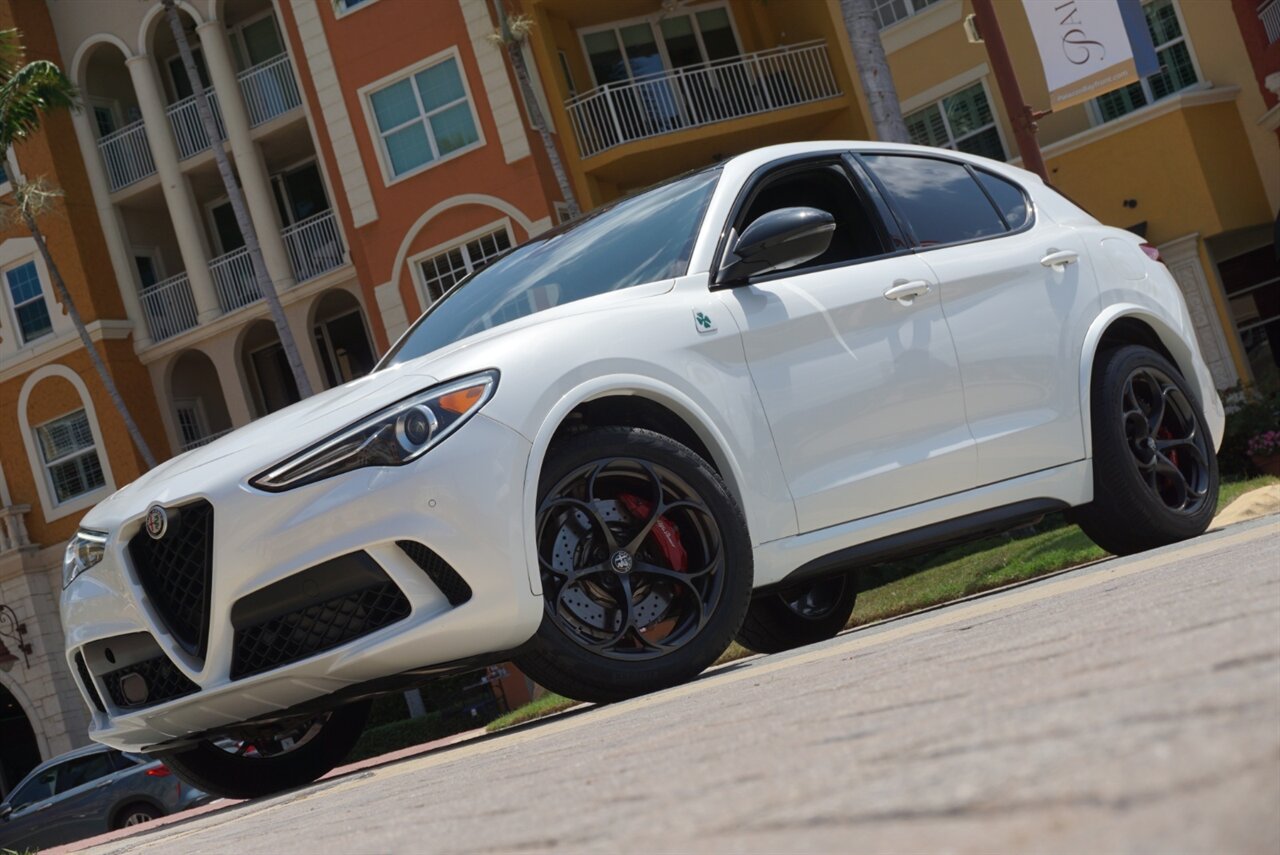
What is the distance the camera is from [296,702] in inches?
176

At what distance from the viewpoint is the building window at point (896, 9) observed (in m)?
25.5

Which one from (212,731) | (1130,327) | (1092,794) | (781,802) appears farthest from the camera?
(1130,327)

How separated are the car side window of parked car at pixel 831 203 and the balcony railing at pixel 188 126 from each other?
27.9 m

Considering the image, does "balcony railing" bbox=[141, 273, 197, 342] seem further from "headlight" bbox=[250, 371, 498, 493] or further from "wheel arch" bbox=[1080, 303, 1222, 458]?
"headlight" bbox=[250, 371, 498, 493]

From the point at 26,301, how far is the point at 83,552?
29734 millimetres

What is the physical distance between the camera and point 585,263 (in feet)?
17.1

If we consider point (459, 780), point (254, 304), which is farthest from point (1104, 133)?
point (459, 780)

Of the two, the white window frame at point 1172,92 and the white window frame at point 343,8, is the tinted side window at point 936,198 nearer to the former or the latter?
the white window frame at point 1172,92

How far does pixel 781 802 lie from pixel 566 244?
4231mm

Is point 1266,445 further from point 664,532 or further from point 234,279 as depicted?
point 234,279

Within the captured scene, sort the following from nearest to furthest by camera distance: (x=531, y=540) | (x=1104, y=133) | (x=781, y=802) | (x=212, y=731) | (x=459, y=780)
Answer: (x=781, y=802), (x=459, y=780), (x=531, y=540), (x=212, y=731), (x=1104, y=133)

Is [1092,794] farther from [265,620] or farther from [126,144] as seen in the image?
[126,144]

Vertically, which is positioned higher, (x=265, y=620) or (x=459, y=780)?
(x=265, y=620)

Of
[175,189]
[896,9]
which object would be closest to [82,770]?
[175,189]
